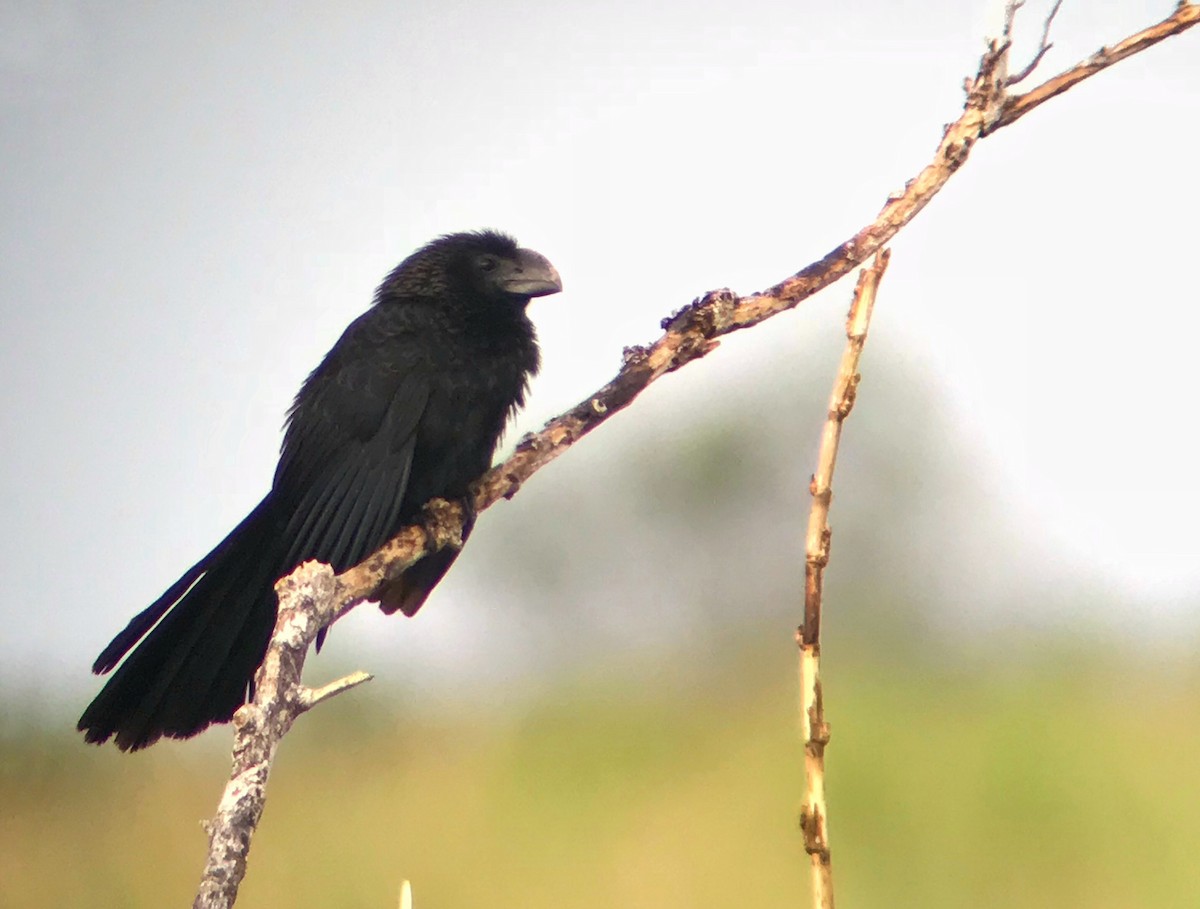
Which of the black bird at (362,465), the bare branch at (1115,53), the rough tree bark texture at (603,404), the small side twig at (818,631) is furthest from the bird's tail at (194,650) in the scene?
the bare branch at (1115,53)

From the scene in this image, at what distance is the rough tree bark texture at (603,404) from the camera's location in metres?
1.39

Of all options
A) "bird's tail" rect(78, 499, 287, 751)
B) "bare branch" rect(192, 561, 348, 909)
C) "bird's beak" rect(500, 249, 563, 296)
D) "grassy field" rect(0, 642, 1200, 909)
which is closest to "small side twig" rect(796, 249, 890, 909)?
"bare branch" rect(192, 561, 348, 909)

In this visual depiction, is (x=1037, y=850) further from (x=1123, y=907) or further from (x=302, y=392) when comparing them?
(x=302, y=392)

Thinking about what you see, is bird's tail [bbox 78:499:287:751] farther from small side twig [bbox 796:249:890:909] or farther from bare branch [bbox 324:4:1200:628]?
small side twig [bbox 796:249:890:909]

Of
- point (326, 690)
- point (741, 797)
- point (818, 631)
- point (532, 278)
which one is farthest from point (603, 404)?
point (741, 797)

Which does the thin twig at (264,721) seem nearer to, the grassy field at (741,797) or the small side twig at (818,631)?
the small side twig at (818,631)

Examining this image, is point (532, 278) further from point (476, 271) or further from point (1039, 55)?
point (1039, 55)

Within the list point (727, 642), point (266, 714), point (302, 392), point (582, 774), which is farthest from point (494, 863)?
point (266, 714)

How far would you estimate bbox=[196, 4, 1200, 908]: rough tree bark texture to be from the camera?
139 centimetres

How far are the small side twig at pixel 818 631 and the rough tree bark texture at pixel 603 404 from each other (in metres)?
0.61

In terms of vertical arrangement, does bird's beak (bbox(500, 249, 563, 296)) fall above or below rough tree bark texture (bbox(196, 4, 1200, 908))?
above

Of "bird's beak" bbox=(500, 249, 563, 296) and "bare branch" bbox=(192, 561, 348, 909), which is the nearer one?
"bare branch" bbox=(192, 561, 348, 909)

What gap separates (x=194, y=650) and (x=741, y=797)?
5.64 metres

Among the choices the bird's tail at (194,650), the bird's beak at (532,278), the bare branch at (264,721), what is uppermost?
the bird's beak at (532,278)
